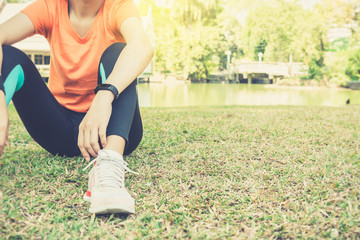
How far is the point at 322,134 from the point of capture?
279cm

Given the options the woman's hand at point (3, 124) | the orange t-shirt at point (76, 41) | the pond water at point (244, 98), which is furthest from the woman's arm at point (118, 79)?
the pond water at point (244, 98)

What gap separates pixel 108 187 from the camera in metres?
1.10

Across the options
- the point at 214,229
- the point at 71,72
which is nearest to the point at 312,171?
the point at 214,229

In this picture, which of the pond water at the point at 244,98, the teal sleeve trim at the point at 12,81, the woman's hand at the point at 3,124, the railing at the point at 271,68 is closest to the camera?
the woman's hand at the point at 3,124

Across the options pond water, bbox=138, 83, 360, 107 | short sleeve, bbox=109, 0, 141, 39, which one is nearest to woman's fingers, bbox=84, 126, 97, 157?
short sleeve, bbox=109, 0, 141, 39

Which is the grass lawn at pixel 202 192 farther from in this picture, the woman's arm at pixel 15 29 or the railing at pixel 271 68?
the railing at pixel 271 68

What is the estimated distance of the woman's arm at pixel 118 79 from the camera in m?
1.15

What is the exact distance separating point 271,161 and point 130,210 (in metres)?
1.06

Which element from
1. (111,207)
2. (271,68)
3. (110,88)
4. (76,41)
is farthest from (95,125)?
(271,68)

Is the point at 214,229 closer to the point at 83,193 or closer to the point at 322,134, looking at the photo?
the point at 83,193

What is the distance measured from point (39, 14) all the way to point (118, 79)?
0.55m

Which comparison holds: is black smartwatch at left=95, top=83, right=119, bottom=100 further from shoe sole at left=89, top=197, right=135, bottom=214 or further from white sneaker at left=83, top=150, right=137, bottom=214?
shoe sole at left=89, top=197, right=135, bottom=214

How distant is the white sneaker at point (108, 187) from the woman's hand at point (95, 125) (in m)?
0.05

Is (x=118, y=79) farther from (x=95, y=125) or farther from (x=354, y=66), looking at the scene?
(x=354, y=66)
